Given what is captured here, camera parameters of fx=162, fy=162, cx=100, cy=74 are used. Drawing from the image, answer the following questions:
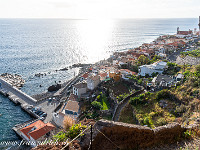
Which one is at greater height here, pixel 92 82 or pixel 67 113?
pixel 92 82

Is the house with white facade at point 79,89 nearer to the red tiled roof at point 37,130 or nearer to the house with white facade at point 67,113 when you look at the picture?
the house with white facade at point 67,113

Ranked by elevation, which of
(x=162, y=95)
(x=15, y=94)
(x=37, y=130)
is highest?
(x=162, y=95)

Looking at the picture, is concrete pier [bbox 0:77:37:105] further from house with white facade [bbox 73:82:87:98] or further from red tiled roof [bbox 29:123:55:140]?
red tiled roof [bbox 29:123:55:140]

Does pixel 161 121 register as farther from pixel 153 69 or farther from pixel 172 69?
pixel 172 69

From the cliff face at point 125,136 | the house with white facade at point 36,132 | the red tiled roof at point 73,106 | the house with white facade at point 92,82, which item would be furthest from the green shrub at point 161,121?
the house with white facade at point 92,82

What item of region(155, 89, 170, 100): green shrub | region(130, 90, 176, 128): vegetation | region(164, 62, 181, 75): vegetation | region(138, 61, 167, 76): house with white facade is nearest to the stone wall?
region(164, 62, 181, 75): vegetation

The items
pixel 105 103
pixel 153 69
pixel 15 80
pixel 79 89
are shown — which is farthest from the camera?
pixel 15 80

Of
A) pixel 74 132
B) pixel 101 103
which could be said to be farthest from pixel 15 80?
pixel 74 132

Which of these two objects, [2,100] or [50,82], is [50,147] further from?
[50,82]
